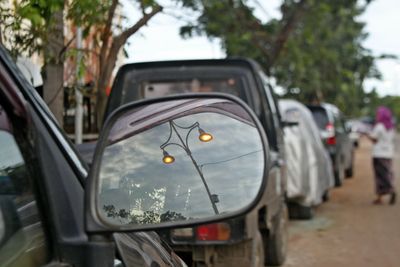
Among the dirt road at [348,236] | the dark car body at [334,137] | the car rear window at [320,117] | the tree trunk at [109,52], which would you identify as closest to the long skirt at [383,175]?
the dirt road at [348,236]

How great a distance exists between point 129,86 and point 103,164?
13.4 feet

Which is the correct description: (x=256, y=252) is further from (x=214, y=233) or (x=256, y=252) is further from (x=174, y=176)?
(x=174, y=176)

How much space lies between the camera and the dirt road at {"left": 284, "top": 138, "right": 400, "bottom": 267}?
696 cm

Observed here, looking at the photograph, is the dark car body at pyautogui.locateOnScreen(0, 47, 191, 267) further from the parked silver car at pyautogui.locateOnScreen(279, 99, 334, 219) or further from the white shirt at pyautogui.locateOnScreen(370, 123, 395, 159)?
the white shirt at pyautogui.locateOnScreen(370, 123, 395, 159)

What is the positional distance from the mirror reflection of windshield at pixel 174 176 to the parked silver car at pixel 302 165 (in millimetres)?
7095

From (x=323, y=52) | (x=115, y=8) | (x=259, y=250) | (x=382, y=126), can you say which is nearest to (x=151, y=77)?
(x=115, y=8)

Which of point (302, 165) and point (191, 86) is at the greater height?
point (191, 86)

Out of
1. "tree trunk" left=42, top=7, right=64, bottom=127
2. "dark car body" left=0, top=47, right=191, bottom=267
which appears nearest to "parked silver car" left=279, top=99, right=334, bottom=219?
"tree trunk" left=42, top=7, right=64, bottom=127

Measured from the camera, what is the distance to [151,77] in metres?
5.71

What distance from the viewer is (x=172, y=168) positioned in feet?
5.51

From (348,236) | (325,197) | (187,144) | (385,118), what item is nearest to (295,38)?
(325,197)

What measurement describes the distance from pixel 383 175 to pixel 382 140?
0.60m

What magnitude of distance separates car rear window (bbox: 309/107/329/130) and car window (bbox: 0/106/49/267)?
490 inches

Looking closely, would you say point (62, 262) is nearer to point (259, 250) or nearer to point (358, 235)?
point (259, 250)
